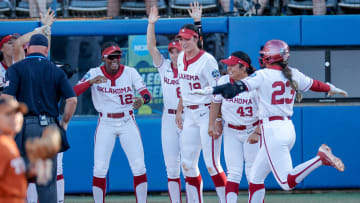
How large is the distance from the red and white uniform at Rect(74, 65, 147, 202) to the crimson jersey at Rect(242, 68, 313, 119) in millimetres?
1839

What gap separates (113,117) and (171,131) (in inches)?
25.7

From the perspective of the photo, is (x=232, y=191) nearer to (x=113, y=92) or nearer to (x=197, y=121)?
(x=197, y=121)

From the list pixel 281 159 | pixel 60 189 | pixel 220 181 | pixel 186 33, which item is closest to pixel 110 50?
pixel 186 33

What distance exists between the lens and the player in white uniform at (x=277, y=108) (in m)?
5.36

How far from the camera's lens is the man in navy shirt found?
17.8ft

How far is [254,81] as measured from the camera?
17.7 feet

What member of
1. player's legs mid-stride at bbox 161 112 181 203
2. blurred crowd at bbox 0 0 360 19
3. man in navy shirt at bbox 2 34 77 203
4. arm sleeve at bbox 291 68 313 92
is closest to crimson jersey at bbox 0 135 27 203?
man in navy shirt at bbox 2 34 77 203

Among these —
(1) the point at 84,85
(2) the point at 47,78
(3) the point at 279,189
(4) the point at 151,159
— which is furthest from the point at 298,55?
(2) the point at 47,78

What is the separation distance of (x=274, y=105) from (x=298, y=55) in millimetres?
3136

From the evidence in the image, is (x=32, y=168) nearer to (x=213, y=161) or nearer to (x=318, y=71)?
(x=213, y=161)

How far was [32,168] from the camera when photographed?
3.55 m

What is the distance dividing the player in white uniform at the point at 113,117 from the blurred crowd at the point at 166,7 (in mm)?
1814

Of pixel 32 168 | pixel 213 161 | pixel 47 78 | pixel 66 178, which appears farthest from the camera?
pixel 66 178

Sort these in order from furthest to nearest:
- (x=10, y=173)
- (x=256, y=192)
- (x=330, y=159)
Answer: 1. (x=256, y=192)
2. (x=330, y=159)
3. (x=10, y=173)
